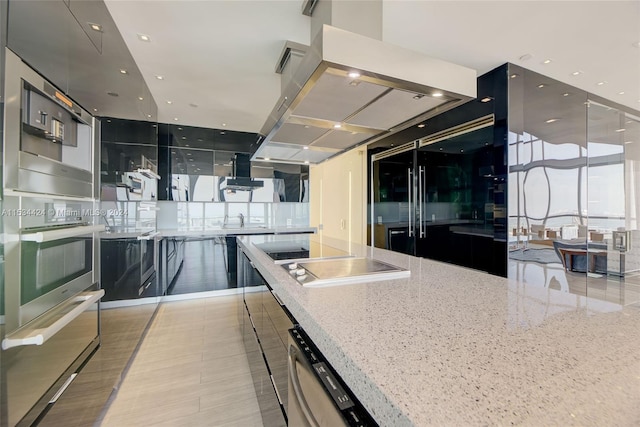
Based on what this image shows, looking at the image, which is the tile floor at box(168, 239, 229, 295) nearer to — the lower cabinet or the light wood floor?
the light wood floor

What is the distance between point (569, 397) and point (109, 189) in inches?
83.7

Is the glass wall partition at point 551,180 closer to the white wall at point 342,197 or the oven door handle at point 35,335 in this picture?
the white wall at point 342,197

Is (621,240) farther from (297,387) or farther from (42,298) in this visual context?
(42,298)

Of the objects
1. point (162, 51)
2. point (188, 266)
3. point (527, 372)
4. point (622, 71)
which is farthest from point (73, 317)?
point (622, 71)

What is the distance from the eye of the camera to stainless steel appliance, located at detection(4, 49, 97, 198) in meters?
0.85

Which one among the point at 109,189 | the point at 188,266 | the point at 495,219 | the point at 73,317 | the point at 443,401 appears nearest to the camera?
the point at 443,401

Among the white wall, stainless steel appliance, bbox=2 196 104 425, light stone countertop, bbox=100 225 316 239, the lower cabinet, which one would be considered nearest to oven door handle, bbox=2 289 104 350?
stainless steel appliance, bbox=2 196 104 425

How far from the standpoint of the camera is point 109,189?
5.34 ft

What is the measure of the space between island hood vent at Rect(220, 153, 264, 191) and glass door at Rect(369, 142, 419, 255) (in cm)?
203

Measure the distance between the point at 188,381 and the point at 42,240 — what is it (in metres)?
1.53

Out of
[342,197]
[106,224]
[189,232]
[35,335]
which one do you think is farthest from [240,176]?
[35,335]

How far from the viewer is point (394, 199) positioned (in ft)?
12.3

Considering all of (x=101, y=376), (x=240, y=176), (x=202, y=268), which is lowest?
(x=101, y=376)

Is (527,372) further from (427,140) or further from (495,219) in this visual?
(427,140)
